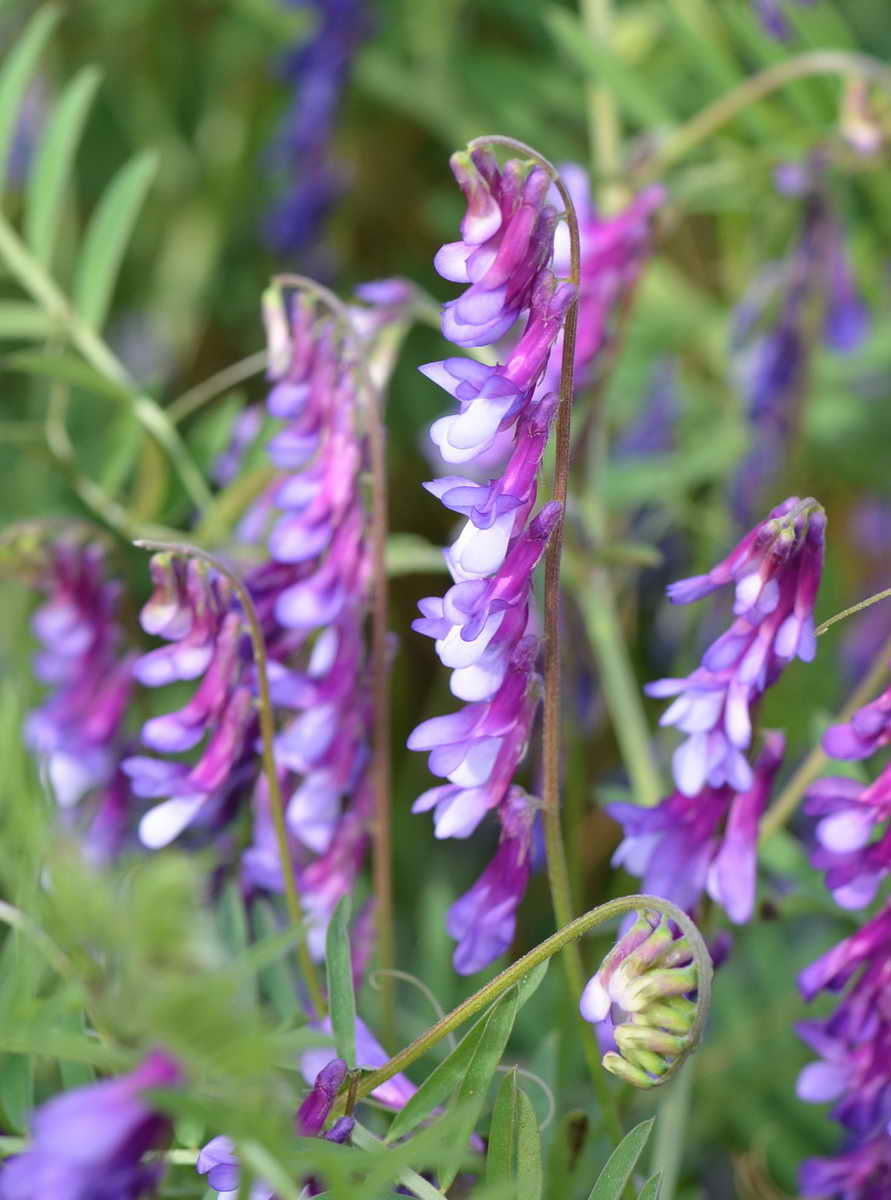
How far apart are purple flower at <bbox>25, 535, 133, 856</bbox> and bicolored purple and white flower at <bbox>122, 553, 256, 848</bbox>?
16 cm

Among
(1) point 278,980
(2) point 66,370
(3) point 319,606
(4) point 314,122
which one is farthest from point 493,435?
(4) point 314,122

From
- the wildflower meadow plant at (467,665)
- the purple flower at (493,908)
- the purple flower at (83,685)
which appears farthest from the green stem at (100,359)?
the purple flower at (493,908)

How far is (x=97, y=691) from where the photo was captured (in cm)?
86

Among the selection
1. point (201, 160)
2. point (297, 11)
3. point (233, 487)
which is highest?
point (297, 11)

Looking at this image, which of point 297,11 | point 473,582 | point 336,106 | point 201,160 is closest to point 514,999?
point 473,582

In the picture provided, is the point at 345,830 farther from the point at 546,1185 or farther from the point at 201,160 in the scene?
the point at 201,160

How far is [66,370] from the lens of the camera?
2.83ft

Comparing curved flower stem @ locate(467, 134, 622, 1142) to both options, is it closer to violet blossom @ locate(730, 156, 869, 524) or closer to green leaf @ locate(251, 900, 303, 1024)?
green leaf @ locate(251, 900, 303, 1024)

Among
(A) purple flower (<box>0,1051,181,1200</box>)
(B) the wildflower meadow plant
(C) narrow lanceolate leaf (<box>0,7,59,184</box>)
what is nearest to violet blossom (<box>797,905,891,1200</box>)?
(B) the wildflower meadow plant

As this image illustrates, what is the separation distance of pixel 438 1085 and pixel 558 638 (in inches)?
6.9

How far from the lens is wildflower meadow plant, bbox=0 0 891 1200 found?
525mm

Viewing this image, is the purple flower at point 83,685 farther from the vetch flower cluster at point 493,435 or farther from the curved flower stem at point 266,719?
the vetch flower cluster at point 493,435

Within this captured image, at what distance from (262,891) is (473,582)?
32cm

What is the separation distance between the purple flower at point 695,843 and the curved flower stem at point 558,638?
0.05 metres
